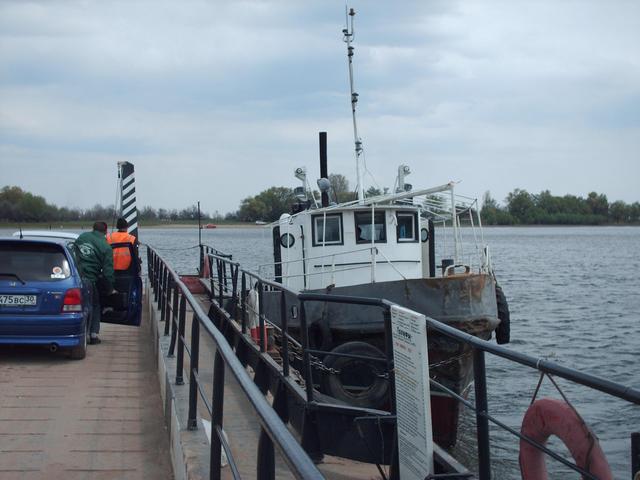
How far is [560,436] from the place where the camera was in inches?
142

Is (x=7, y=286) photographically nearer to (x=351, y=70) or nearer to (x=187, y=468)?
(x=187, y=468)

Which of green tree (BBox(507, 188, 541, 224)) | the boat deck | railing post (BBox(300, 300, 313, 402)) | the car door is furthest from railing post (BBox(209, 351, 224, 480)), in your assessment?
green tree (BBox(507, 188, 541, 224))

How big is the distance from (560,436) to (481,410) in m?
0.57

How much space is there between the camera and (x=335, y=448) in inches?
286

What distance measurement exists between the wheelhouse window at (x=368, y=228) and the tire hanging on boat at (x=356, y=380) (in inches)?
177

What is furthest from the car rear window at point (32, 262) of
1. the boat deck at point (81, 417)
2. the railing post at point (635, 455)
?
the railing post at point (635, 455)

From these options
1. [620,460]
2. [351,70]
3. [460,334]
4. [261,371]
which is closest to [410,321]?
[460,334]

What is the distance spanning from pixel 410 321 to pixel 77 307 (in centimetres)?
536

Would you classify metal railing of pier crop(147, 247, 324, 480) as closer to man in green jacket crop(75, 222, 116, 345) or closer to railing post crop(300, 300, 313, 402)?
railing post crop(300, 300, 313, 402)

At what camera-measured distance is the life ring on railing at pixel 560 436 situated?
3.38 meters

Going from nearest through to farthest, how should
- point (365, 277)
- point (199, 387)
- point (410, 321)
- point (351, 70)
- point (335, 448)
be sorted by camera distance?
point (410, 321), point (199, 387), point (335, 448), point (365, 277), point (351, 70)

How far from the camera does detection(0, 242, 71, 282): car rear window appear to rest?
875cm

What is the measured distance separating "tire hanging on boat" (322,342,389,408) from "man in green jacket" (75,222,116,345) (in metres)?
2.97

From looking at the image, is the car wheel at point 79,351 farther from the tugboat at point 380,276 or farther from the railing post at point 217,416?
the railing post at point 217,416
